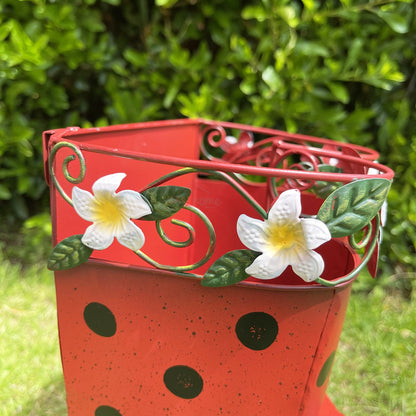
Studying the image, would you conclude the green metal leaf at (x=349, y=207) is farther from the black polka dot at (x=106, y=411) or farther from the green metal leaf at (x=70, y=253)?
the black polka dot at (x=106, y=411)

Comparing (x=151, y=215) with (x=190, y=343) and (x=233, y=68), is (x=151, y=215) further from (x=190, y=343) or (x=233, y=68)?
(x=233, y=68)

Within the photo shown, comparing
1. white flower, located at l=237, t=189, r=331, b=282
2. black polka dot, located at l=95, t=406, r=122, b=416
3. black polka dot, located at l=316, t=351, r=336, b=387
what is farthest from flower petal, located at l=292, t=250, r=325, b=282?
black polka dot, located at l=95, t=406, r=122, b=416

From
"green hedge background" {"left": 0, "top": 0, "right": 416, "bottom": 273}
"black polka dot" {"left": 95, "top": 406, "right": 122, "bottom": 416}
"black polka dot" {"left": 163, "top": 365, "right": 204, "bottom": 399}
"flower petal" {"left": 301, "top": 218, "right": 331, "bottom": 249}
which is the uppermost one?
"green hedge background" {"left": 0, "top": 0, "right": 416, "bottom": 273}

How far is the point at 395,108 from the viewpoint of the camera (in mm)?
1749

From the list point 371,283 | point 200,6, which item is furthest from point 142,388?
point 200,6

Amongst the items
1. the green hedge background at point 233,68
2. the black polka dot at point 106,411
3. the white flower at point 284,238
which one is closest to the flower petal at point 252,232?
the white flower at point 284,238

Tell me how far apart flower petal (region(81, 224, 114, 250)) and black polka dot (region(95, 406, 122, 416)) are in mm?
343

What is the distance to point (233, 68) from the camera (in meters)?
1.69

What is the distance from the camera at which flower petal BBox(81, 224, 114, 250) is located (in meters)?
0.66

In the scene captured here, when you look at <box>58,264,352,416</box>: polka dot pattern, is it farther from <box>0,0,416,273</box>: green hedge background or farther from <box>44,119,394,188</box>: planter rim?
<box>0,0,416,273</box>: green hedge background

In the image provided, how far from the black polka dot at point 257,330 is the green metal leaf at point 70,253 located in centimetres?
27

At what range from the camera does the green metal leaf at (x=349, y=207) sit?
0.60 metres

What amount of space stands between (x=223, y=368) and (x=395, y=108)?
1.42 meters

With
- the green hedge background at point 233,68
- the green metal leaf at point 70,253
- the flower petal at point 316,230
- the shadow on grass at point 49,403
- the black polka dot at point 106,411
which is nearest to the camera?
the flower petal at point 316,230
